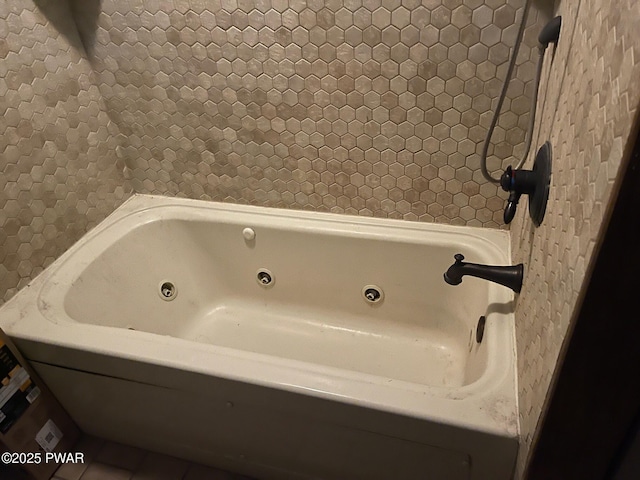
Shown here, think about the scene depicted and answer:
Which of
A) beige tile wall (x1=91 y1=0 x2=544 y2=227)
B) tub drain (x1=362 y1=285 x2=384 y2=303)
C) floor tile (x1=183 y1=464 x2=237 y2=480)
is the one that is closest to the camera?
beige tile wall (x1=91 y1=0 x2=544 y2=227)

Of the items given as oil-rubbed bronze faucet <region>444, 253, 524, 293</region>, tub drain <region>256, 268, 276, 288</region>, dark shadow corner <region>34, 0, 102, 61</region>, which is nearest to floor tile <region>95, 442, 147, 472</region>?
tub drain <region>256, 268, 276, 288</region>

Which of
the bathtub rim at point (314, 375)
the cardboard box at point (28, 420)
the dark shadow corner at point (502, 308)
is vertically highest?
the dark shadow corner at point (502, 308)

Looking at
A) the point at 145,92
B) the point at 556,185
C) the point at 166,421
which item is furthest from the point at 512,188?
the point at 145,92

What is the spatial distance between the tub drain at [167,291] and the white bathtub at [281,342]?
0.06 feet

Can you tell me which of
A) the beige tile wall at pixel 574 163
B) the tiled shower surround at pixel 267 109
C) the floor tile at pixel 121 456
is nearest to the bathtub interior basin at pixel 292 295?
the tiled shower surround at pixel 267 109

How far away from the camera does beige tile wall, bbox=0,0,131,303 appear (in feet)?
3.97

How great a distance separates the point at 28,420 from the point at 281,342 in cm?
75

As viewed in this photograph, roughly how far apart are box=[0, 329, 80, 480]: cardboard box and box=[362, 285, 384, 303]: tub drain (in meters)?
0.98

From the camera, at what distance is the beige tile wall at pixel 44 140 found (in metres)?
1.21

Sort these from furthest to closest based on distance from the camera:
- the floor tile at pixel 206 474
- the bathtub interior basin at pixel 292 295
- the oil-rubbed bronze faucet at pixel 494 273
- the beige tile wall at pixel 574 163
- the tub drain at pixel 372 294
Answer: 1. the tub drain at pixel 372 294
2. the bathtub interior basin at pixel 292 295
3. the floor tile at pixel 206 474
4. the oil-rubbed bronze faucet at pixel 494 273
5. the beige tile wall at pixel 574 163

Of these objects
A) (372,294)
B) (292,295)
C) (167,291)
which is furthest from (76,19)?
(372,294)

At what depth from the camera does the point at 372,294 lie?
5.02 feet

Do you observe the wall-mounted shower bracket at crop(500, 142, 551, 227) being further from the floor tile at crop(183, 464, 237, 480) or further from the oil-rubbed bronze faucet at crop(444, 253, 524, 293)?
the floor tile at crop(183, 464, 237, 480)

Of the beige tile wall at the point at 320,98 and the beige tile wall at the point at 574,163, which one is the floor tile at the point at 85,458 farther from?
the beige tile wall at the point at 574,163
